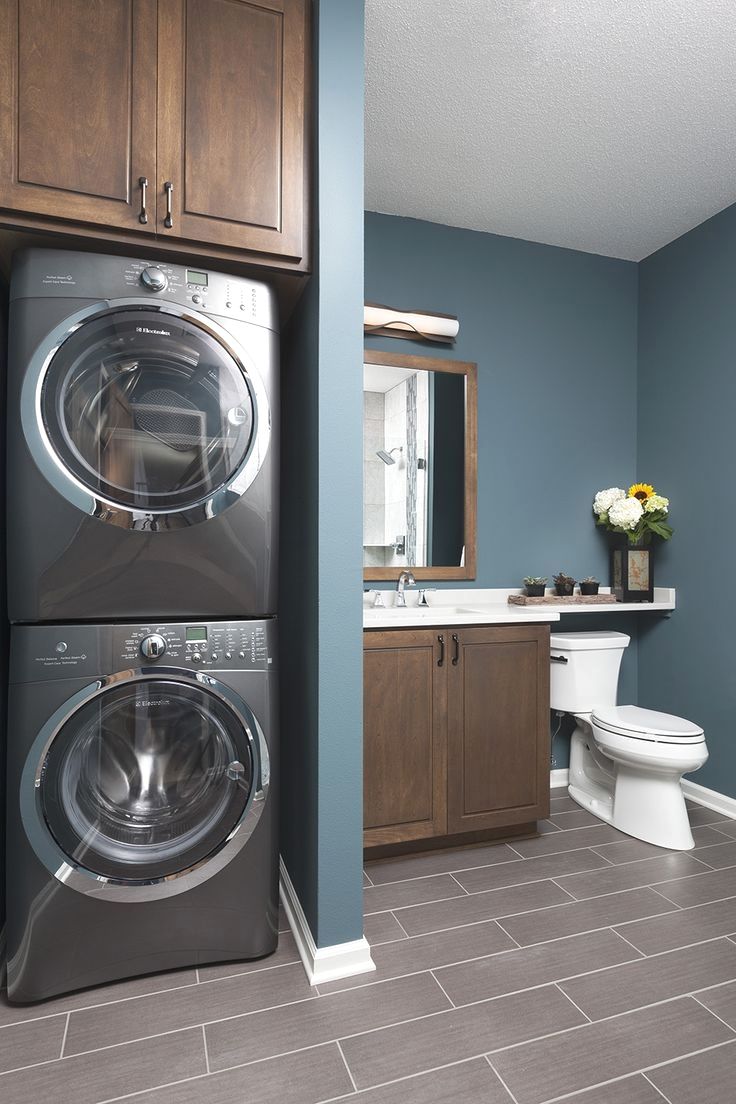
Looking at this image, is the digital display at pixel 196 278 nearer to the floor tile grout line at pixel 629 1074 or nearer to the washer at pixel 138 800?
the washer at pixel 138 800

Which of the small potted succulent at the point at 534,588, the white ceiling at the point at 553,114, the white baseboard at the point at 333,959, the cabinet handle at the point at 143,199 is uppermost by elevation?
the white ceiling at the point at 553,114

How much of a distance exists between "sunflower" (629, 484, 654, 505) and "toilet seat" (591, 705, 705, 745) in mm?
1066

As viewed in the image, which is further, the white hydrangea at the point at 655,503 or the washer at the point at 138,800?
the white hydrangea at the point at 655,503

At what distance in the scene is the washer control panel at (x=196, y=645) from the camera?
5.28 feet

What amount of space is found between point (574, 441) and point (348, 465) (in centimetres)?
200

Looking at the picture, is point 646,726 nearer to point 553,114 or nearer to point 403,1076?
point 403,1076

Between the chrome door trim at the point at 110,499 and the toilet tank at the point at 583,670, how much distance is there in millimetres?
1804

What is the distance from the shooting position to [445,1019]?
155cm

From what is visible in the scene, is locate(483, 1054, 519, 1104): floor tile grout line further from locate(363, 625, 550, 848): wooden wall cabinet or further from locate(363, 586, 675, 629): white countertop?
locate(363, 586, 675, 629): white countertop

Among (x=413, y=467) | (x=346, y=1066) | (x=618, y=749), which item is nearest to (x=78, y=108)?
(x=413, y=467)

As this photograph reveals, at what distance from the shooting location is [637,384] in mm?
3471

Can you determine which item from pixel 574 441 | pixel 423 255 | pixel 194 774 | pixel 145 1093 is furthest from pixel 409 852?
pixel 423 255

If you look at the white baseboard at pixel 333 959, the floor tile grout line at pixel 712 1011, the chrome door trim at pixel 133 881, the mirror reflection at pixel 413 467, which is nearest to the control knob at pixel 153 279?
the chrome door trim at pixel 133 881

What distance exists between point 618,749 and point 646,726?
0.15m
